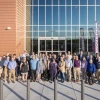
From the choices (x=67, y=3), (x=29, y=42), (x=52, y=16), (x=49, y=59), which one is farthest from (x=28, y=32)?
(x=49, y=59)

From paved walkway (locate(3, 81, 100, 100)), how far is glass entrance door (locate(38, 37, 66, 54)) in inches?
524

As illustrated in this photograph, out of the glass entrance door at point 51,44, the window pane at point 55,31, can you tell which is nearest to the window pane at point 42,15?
the window pane at point 55,31

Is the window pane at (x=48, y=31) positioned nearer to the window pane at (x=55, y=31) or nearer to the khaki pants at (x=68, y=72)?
the window pane at (x=55, y=31)

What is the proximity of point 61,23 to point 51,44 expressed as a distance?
2.40m

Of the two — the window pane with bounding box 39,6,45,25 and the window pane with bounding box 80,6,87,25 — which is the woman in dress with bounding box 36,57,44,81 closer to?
the window pane with bounding box 39,6,45,25

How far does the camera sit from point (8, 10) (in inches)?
892

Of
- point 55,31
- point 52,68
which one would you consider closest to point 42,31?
point 55,31

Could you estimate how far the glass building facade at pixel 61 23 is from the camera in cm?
2917

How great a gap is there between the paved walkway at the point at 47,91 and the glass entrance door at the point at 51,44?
524 inches

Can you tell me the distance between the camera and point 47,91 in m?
13.1

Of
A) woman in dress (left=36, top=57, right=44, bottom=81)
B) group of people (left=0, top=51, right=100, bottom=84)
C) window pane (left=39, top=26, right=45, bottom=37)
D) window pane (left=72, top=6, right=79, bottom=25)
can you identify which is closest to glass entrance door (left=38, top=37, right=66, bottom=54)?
window pane (left=39, top=26, right=45, bottom=37)

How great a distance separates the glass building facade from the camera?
1148 inches

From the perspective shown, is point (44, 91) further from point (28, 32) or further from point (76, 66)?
point (28, 32)

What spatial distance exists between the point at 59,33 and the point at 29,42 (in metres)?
3.24
